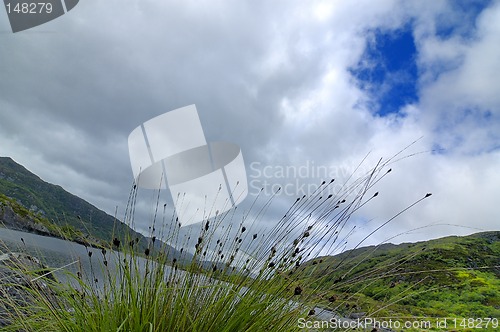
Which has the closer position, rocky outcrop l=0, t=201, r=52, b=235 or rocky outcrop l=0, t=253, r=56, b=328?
rocky outcrop l=0, t=253, r=56, b=328

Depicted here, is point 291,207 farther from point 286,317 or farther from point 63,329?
point 63,329

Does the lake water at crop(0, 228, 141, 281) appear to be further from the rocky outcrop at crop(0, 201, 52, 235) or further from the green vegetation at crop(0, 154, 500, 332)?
the rocky outcrop at crop(0, 201, 52, 235)

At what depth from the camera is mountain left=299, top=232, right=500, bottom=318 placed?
7.67 ft

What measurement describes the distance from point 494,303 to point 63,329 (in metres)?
30.6

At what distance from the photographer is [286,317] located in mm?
2270

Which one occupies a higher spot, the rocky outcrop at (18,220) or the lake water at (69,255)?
the lake water at (69,255)

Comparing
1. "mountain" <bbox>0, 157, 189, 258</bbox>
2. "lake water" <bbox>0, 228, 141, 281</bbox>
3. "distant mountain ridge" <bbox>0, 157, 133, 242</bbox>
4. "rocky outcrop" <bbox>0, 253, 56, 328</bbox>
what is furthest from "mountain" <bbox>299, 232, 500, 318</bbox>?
"distant mountain ridge" <bbox>0, 157, 133, 242</bbox>

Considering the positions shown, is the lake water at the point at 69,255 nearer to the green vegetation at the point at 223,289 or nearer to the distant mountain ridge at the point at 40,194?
the green vegetation at the point at 223,289

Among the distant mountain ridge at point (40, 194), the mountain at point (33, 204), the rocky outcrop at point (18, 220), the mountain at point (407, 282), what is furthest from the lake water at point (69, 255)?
the distant mountain ridge at point (40, 194)

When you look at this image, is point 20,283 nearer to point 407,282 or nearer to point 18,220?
point 407,282

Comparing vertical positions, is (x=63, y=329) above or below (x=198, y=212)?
below

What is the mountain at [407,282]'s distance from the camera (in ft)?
7.67

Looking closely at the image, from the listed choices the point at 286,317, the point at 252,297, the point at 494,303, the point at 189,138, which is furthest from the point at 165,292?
the point at 494,303

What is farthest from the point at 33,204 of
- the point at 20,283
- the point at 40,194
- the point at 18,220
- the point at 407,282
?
the point at 20,283
